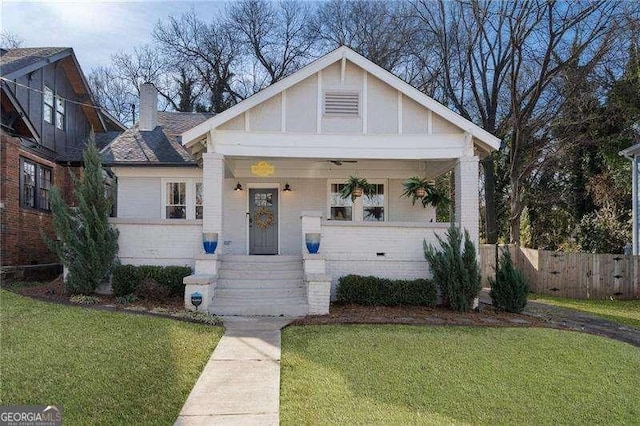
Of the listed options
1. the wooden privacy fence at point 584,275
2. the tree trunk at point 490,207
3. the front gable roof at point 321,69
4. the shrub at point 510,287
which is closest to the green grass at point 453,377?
the shrub at point 510,287

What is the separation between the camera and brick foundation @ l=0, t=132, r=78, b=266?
13023 mm

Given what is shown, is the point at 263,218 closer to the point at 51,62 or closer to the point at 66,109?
the point at 51,62

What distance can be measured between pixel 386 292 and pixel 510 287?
A: 108 inches

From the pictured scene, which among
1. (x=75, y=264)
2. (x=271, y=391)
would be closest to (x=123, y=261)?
(x=75, y=264)

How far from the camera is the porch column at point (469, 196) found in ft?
38.0

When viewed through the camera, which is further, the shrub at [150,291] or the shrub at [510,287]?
the shrub at [510,287]

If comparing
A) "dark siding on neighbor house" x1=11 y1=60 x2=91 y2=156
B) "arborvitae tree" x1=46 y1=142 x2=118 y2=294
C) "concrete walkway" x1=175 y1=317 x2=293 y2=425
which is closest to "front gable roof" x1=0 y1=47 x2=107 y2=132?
"dark siding on neighbor house" x1=11 y1=60 x2=91 y2=156

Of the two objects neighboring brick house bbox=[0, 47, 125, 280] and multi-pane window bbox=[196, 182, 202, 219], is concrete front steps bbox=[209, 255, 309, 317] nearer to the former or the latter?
multi-pane window bbox=[196, 182, 202, 219]

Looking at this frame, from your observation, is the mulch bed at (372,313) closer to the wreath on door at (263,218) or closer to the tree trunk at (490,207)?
the wreath on door at (263,218)

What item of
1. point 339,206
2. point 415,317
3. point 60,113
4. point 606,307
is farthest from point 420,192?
point 60,113

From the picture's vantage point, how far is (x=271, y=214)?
14789 millimetres

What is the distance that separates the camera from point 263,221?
48.4 ft

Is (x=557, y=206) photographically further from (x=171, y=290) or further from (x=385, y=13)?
(x=171, y=290)

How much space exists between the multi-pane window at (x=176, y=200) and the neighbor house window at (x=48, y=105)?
508 centimetres
